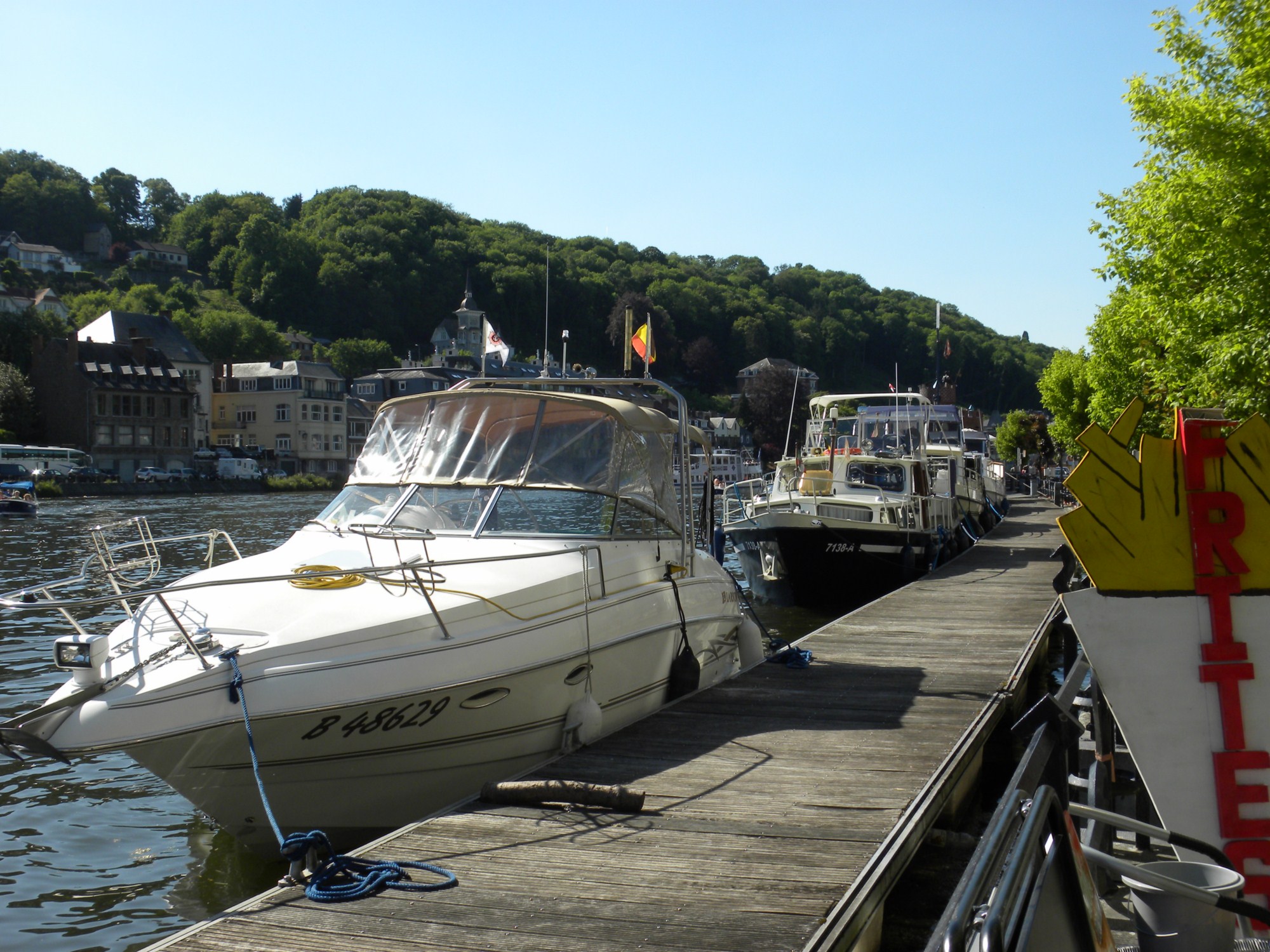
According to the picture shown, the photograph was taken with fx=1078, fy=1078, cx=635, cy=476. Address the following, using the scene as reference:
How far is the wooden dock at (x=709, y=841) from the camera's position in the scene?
14.8 ft

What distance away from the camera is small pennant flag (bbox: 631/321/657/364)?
12.4 meters

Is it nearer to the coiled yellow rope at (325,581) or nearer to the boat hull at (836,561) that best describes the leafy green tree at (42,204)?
the boat hull at (836,561)

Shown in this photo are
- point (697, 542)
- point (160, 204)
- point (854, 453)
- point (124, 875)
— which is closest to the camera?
point (124, 875)

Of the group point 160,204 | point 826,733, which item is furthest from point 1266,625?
point 160,204

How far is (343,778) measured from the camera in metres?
6.45

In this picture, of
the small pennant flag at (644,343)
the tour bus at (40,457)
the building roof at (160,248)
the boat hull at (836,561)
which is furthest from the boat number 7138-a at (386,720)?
the building roof at (160,248)

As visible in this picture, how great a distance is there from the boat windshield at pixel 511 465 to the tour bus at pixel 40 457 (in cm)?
6610

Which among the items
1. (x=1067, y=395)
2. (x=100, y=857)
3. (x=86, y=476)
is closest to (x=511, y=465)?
(x=100, y=857)

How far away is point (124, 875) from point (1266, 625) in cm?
768

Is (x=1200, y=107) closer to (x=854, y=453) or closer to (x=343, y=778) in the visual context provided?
(x=854, y=453)

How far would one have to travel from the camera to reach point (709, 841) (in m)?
5.65

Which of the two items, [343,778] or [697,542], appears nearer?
[343,778]

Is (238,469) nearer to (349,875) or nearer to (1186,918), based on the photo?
(349,875)

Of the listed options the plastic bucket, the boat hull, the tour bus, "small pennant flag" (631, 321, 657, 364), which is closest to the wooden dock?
the plastic bucket
